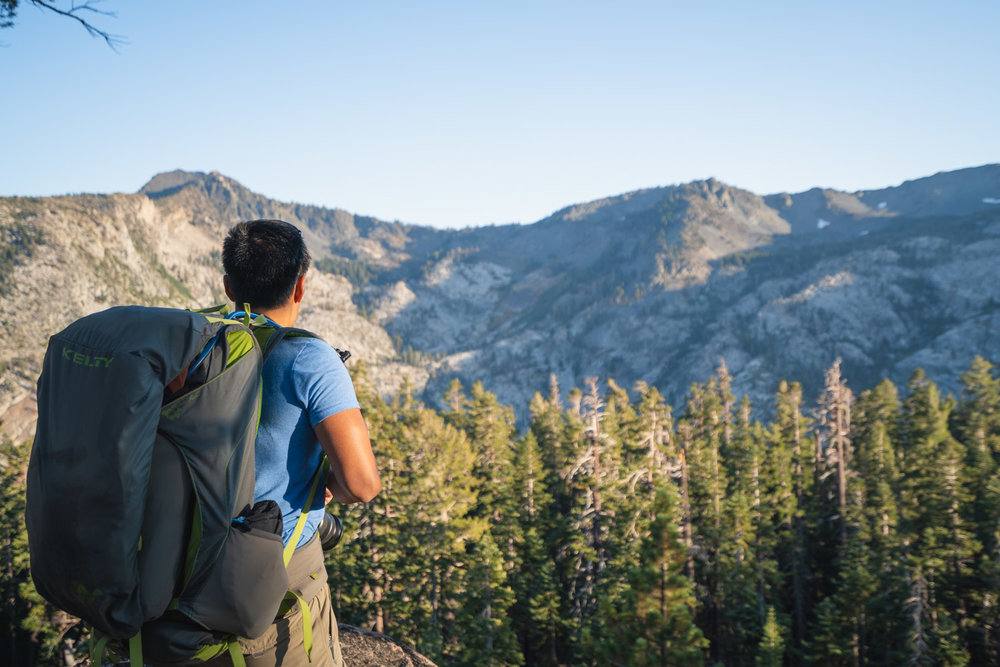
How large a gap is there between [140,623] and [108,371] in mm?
981

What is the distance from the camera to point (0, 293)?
175 m

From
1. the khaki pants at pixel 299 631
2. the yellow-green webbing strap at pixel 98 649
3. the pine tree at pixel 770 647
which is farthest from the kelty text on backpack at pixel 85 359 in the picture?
the pine tree at pixel 770 647

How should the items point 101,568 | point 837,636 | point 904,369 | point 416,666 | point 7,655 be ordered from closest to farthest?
1. point 101,568
2. point 416,666
3. point 837,636
4. point 7,655
5. point 904,369

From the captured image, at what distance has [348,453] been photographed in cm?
288

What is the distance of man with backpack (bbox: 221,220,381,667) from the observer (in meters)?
2.83

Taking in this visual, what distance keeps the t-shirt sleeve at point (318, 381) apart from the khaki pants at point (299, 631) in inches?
29.4

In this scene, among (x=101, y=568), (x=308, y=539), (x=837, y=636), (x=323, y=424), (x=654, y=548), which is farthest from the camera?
(x=837, y=636)

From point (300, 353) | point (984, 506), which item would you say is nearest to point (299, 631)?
point (300, 353)

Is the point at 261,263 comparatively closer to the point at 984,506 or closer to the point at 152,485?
the point at 152,485

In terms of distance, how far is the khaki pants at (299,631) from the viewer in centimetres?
287

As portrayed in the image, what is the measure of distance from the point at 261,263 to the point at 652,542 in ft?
50.1

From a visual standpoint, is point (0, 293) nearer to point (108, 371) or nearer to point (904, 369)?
point (108, 371)

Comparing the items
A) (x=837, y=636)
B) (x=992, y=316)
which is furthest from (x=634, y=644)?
(x=992, y=316)

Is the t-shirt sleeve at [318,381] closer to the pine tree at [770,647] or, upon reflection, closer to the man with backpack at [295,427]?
the man with backpack at [295,427]
